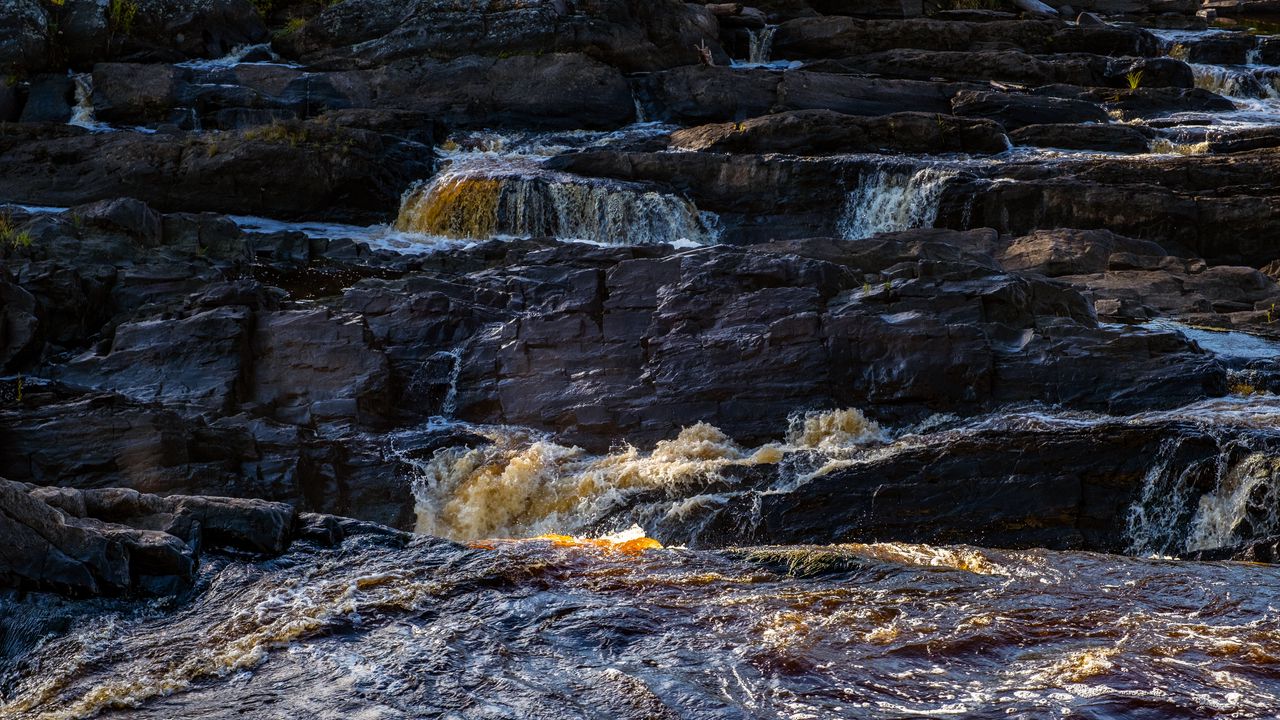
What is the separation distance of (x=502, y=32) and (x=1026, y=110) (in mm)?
9889

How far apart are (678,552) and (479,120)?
16728 mm

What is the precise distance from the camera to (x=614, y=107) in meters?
23.2

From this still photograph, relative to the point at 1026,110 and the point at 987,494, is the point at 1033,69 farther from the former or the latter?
the point at 987,494

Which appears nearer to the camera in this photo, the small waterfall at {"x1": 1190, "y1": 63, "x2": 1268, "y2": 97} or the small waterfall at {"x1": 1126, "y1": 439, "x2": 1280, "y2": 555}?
the small waterfall at {"x1": 1126, "y1": 439, "x2": 1280, "y2": 555}

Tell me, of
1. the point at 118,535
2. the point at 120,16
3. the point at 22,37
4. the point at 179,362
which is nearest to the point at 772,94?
the point at 120,16

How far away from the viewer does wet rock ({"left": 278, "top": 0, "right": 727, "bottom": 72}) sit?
80.1ft

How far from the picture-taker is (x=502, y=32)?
24531 mm

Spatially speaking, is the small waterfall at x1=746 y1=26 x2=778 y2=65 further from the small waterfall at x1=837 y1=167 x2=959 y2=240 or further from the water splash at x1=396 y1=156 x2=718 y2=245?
the small waterfall at x1=837 y1=167 x2=959 y2=240

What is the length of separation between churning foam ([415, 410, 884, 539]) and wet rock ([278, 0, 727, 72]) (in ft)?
49.3

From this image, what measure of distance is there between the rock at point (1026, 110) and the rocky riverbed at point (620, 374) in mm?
83

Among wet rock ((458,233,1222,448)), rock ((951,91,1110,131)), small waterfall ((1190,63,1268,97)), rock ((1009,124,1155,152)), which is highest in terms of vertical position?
small waterfall ((1190,63,1268,97))

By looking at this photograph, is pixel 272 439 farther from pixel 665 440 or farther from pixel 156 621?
pixel 156 621

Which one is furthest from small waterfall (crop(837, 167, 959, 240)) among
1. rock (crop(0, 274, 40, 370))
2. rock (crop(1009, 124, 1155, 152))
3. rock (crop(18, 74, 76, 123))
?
rock (crop(18, 74, 76, 123))

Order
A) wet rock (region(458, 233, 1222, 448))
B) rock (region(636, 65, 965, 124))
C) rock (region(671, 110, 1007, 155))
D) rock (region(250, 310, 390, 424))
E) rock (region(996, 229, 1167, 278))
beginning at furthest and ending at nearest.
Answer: rock (region(636, 65, 965, 124)), rock (region(671, 110, 1007, 155)), rock (region(996, 229, 1167, 278)), rock (region(250, 310, 390, 424)), wet rock (region(458, 233, 1222, 448))
